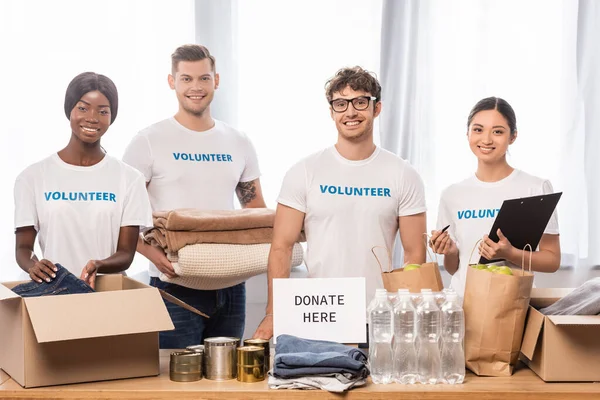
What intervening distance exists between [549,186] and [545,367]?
0.94 metres

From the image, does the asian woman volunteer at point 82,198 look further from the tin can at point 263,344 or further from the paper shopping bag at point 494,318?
the paper shopping bag at point 494,318

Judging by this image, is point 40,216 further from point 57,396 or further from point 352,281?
point 352,281

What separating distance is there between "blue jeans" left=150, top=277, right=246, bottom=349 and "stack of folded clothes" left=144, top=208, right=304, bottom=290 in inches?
6.3

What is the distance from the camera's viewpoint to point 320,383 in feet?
5.40

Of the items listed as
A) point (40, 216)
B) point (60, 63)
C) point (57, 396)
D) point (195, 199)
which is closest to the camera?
point (57, 396)

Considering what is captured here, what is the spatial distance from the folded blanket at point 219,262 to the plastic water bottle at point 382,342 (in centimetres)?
91

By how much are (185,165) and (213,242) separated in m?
0.47

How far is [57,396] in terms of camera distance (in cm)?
166

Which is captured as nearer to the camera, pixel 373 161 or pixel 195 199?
pixel 373 161

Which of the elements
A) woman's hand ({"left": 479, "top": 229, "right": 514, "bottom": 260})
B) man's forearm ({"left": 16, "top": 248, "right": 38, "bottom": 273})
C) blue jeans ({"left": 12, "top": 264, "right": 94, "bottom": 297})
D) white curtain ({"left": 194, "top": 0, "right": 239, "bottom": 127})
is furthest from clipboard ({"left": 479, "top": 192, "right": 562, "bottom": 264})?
white curtain ({"left": 194, "top": 0, "right": 239, "bottom": 127})

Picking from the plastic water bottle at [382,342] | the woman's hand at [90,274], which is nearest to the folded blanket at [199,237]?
the woman's hand at [90,274]

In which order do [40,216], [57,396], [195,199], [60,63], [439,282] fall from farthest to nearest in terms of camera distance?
1. [60,63]
2. [195,199]
3. [40,216]
4. [439,282]
5. [57,396]

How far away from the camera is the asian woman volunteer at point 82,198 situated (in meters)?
2.43

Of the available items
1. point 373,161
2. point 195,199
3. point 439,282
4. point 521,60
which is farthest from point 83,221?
point 521,60
